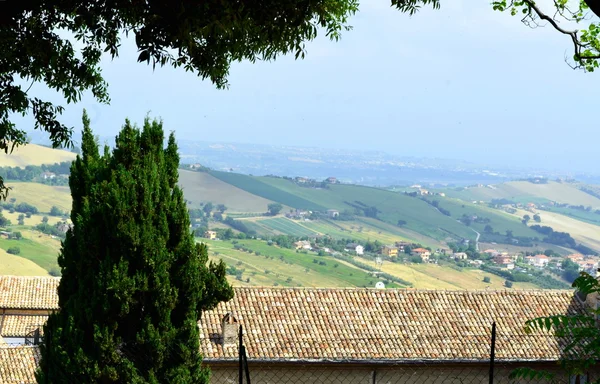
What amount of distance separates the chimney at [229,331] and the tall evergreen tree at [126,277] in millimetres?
9527

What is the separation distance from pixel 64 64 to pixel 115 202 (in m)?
4.60

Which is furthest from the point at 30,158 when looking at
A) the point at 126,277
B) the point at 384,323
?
the point at 126,277

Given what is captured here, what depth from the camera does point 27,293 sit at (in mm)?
44625

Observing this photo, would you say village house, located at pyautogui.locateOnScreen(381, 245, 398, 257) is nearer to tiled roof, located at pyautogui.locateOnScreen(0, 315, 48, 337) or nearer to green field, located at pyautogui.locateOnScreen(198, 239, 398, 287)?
green field, located at pyautogui.locateOnScreen(198, 239, 398, 287)

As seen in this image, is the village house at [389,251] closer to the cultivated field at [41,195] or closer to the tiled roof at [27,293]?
the cultivated field at [41,195]

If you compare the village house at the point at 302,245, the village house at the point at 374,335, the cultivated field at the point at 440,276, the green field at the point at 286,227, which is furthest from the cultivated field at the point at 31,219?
the village house at the point at 374,335

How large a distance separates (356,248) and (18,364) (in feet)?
436

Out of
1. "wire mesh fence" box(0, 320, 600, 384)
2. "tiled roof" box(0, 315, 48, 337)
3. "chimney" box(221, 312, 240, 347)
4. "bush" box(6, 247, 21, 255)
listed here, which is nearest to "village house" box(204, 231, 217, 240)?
"bush" box(6, 247, 21, 255)

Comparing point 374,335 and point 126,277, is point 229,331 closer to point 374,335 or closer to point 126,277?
point 374,335

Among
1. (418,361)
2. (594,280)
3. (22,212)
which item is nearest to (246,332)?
(418,361)

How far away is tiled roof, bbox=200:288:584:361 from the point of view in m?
25.3

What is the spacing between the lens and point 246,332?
2577 cm

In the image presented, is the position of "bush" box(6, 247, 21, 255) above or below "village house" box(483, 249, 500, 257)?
above

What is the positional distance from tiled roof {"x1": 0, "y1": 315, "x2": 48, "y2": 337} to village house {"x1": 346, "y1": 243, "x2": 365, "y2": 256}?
11473 centimetres
